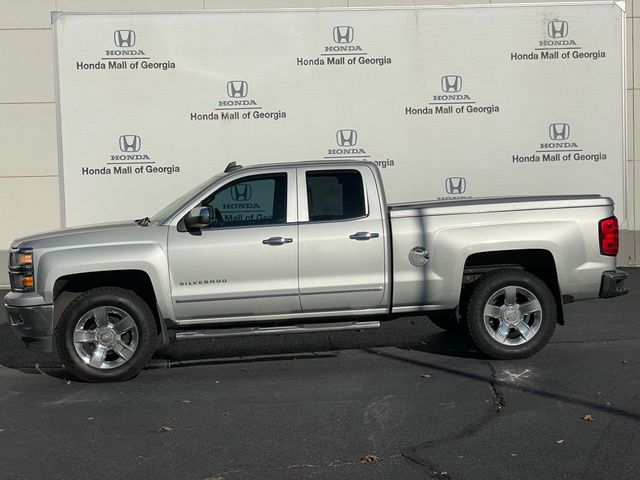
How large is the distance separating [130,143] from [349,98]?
11.0ft

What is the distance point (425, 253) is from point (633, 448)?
118 inches

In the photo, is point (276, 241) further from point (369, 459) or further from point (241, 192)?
Result: point (369, 459)

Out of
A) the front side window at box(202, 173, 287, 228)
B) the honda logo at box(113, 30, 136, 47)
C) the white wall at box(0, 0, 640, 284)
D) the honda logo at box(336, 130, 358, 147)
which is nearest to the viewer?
the front side window at box(202, 173, 287, 228)

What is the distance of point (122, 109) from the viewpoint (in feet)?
43.0

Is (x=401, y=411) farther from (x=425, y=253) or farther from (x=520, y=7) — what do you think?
(x=520, y=7)

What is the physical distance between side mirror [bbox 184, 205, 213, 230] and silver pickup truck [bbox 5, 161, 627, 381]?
0.02m

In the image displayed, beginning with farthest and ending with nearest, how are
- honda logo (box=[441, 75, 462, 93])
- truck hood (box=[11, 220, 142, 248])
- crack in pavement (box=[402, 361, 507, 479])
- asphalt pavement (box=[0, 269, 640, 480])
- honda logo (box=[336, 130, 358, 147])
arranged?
honda logo (box=[441, 75, 462, 93])
honda logo (box=[336, 130, 358, 147])
truck hood (box=[11, 220, 142, 248])
asphalt pavement (box=[0, 269, 640, 480])
crack in pavement (box=[402, 361, 507, 479])

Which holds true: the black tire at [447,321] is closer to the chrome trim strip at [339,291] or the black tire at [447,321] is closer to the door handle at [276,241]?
the chrome trim strip at [339,291]

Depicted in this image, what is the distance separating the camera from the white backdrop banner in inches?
516

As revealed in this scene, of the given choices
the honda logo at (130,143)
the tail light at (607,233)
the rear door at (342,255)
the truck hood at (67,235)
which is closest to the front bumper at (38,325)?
the truck hood at (67,235)

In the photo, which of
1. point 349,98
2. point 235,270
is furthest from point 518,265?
point 349,98

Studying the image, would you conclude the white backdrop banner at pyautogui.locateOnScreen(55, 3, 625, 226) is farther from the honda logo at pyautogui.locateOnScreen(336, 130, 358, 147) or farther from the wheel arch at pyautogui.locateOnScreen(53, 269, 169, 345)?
the wheel arch at pyautogui.locateOnScreen(53, 269, 169, 345)

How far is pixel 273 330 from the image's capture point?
7898 mm

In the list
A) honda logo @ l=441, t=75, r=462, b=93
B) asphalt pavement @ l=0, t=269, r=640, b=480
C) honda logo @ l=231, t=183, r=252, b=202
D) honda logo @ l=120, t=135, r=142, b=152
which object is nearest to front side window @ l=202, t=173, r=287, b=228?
honda logo @ l=231, t=183, r=252, b=202
